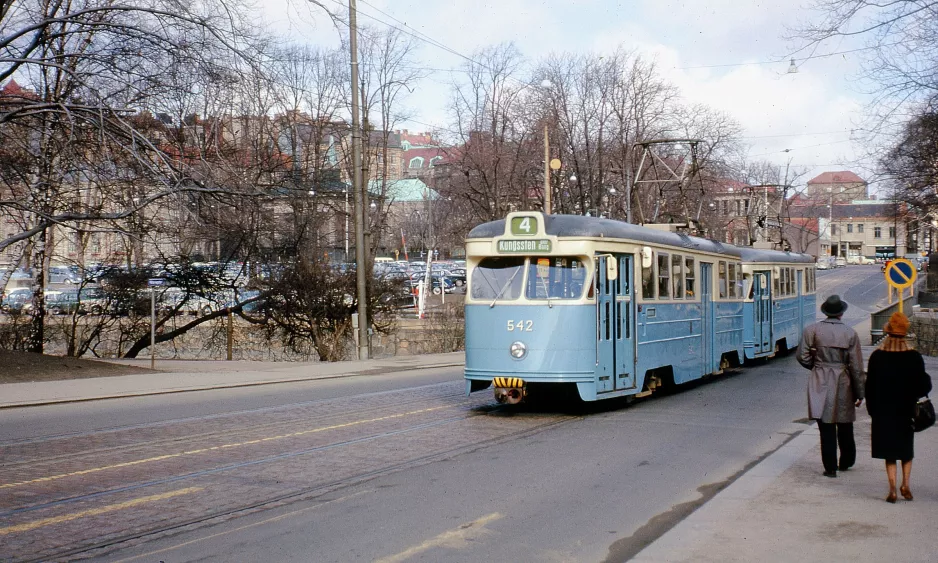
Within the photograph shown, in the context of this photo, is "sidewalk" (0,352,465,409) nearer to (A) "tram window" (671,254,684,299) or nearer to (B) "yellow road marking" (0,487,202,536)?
(A) "tram window" (671,254,684,299)

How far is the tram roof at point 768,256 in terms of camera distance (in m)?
24.8

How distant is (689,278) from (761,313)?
300 inches

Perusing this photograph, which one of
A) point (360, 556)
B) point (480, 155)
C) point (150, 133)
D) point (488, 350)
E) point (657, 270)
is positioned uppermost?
point (480, 155)

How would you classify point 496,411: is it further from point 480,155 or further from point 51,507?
point 480,155

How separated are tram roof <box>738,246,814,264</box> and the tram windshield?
35.5 ft

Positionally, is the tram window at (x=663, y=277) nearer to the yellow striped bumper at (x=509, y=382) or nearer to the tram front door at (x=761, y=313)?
the yellow striped bumper at (x=509, y=382)

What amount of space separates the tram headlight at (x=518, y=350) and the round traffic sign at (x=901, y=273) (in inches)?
424

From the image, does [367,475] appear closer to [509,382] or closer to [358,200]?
[509,382]

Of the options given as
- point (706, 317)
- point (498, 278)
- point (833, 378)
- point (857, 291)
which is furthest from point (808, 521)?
point (857, 291)

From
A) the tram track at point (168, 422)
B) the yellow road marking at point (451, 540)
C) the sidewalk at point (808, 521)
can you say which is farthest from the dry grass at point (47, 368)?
the sidewalk at point (808, 521)

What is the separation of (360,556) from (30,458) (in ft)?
20.0

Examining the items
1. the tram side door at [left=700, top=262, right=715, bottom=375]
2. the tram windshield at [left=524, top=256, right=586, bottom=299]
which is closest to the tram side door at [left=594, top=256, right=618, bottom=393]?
the tram windshield at [left=524, top=256, right=586, bottom=299]

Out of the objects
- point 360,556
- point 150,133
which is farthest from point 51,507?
point 150,133

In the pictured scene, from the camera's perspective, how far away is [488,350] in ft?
46.8
